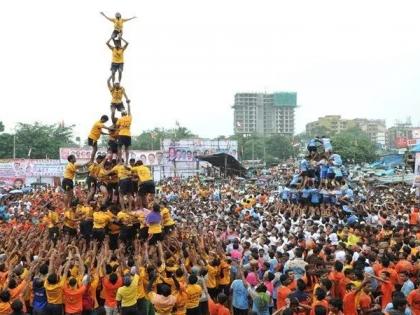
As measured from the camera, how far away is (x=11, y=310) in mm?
7441

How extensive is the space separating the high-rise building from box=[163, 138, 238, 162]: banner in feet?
319

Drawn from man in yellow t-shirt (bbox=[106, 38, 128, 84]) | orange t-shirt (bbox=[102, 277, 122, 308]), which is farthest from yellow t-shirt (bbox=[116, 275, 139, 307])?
man in yellow t-shirt (bbox=[106, 38, 128, 84])

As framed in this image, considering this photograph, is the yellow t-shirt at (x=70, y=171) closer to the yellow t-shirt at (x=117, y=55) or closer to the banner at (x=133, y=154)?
the yellow t-shirt at (x=117, y=55)

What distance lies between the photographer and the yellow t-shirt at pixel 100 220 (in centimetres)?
1202

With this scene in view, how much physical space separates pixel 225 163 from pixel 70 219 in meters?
31.2

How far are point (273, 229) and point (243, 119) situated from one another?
13437 cm

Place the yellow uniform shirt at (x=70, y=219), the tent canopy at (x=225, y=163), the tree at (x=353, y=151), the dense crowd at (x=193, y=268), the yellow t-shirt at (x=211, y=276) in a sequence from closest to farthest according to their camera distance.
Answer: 1. the dense crowd at (x=193, y=268)
2. the yellow t-shirt at (x=211, y=276)
3. the yellow uniform shirt at (x=70, y=219)
4. the tent canopy at (x=225, y=163)
5. the tree at (x=353, y=151)

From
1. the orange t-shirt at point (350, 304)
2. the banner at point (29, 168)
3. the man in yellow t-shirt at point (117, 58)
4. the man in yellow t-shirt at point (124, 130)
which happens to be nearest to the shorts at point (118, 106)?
the man in yellow t-shirt at point (124, 130)

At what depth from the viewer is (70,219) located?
1302 centimetres

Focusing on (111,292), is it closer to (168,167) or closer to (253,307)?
(253,307)

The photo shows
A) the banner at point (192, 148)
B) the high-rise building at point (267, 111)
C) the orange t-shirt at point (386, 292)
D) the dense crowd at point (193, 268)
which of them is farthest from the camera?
the high-rise building at point (267, 111)

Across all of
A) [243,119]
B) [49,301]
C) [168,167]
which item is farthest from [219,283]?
[243,119]

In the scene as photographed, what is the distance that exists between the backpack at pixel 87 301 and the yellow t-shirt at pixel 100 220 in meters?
3.20

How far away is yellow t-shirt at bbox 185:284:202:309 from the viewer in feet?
26.3
